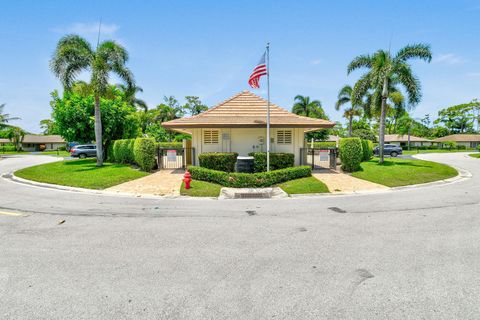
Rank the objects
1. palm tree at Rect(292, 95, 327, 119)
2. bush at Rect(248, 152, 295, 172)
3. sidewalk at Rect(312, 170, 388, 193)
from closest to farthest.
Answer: sidewalk at Rect(312, 170, 388, 193), bush at Rect(248, 152, 295, 172), palm tree at Rect(292, 95, 327, 119)

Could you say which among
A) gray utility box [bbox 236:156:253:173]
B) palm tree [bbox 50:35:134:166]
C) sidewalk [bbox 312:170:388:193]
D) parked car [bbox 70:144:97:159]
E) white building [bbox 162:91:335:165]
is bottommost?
sidewalk [bbox 312:170:388:193]

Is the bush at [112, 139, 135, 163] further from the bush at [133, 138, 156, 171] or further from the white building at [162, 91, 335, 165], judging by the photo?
the white building at [162, 91, 335, 165]

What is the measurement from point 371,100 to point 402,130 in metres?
50.9

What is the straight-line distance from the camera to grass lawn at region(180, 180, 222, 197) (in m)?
10.9

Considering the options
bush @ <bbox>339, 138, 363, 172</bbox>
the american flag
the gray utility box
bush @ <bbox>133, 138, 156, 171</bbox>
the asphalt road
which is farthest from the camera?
bush @ <bbox>133, 138, 156, 171</bbox>

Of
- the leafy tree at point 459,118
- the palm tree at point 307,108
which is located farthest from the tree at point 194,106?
the leafy tree at point 459,118

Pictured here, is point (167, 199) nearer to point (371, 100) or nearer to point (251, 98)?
point (251, 98)

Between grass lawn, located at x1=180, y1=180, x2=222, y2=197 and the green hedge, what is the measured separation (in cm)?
40

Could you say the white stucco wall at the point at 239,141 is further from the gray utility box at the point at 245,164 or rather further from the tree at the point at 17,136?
the tree at the point at 17,136

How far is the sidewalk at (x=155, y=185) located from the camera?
1152 centimetres

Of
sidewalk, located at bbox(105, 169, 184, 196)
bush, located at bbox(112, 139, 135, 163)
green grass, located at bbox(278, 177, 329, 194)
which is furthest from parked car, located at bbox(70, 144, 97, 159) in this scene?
green grass, located at bbox(278, 177, 329, 194)

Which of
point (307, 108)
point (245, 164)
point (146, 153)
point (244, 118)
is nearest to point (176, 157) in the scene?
point (146, 153)

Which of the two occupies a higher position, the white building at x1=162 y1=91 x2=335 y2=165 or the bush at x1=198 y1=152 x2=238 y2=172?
the white building at x1=162 y1=91 x2=335 y2=165

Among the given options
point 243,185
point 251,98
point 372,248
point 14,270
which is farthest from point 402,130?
point 14,270
